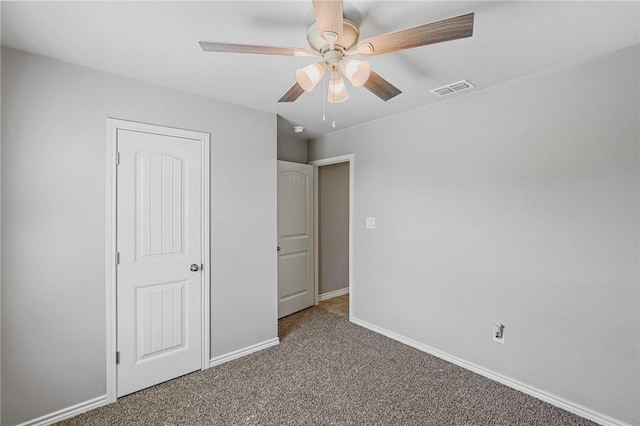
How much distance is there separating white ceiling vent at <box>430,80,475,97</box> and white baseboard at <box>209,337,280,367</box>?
2.79m

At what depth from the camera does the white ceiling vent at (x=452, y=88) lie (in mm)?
2346

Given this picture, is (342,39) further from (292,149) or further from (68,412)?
(68,412)

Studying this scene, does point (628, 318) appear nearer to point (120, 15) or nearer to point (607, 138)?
point (607, 138)

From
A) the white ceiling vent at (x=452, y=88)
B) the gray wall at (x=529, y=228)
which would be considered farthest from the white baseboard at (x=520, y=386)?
the white ceiling vent at (x=452, y=88)

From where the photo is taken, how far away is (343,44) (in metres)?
1.54

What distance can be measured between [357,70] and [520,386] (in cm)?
258

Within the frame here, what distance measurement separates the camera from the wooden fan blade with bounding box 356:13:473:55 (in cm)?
115

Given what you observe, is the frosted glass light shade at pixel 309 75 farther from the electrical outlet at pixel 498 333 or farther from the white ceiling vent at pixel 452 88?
the electrical outlet at pixel 498 333

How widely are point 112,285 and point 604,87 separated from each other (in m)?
3.61

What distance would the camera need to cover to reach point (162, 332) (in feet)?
8.01

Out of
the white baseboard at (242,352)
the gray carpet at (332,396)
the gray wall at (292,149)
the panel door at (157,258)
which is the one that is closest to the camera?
the gray carpet at (332,396)

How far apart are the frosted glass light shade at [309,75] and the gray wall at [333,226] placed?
290 centimetres

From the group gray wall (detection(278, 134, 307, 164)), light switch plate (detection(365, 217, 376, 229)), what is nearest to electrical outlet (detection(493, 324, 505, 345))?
light switch plate (detection(365, 217, 376, 229))

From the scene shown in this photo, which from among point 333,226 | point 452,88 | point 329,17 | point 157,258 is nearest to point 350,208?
point 333,226
